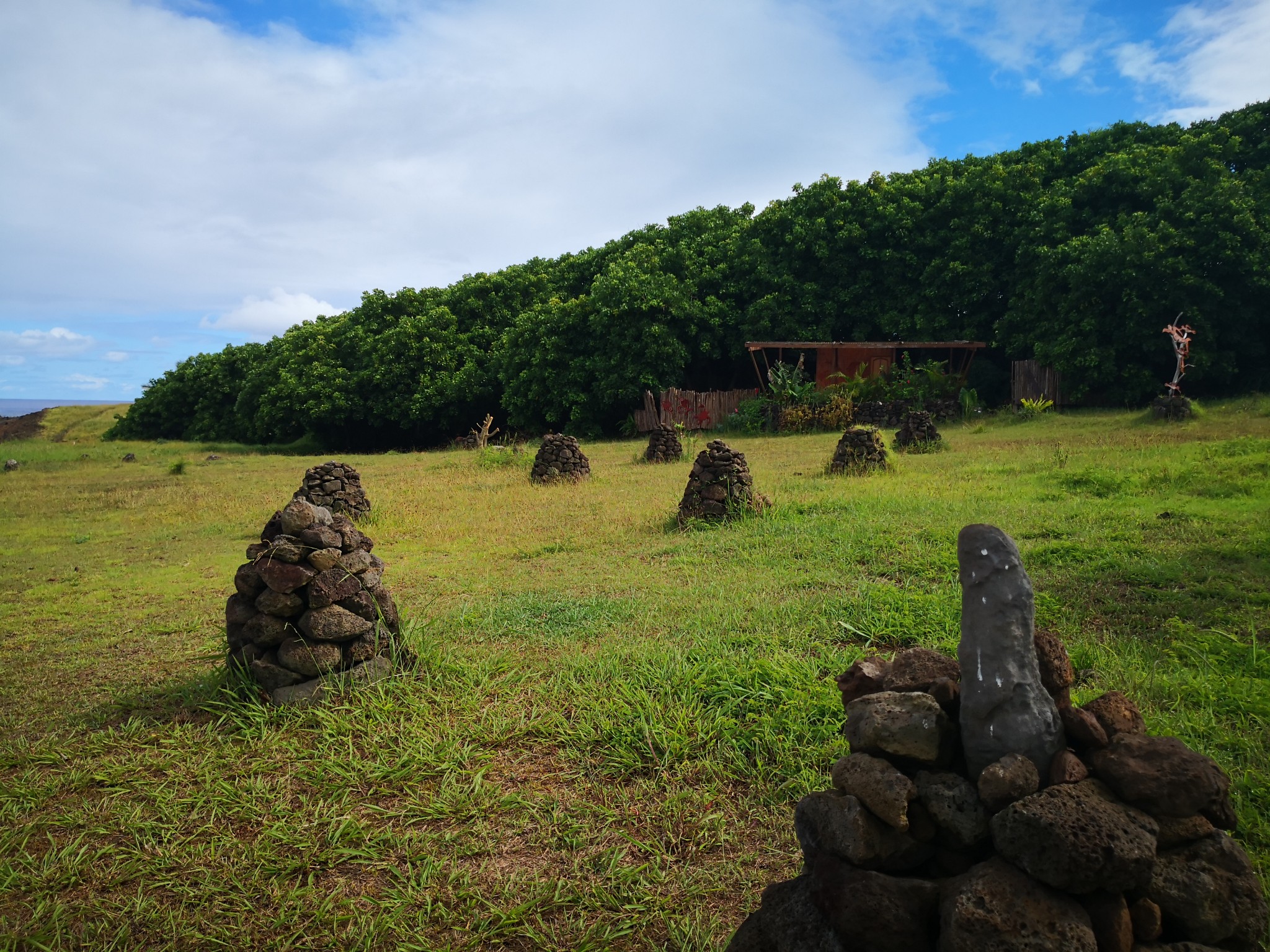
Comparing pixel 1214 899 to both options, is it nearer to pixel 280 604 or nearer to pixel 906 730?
pixel 906 730

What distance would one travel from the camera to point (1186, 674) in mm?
3846

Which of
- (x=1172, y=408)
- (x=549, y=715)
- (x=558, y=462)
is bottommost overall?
(x=549, y=715)

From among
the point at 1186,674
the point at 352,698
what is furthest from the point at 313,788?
the point at 1186,674

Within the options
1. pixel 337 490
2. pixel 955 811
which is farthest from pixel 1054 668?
pixel 337 490

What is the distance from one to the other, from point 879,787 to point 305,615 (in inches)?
127

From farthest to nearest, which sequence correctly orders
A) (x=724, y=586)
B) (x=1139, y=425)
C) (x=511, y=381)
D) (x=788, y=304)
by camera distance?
(x=511, y=381), (x=788, y=304), (x=1139, y=425), (x=724, y=586)

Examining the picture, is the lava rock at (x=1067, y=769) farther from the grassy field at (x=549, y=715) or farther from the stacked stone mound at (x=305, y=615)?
the stacked stone mound at (x=305, y=615)

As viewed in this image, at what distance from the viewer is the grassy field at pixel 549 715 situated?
280cm

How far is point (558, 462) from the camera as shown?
522 inches

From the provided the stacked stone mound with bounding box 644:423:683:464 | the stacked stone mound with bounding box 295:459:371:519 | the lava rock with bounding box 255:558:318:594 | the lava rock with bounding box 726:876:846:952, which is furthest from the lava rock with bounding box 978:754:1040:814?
the stacked stone mound with bounding box 644:423:683:464

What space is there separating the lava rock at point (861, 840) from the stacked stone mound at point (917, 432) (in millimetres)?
12384

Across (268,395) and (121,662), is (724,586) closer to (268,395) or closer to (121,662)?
(121,662)

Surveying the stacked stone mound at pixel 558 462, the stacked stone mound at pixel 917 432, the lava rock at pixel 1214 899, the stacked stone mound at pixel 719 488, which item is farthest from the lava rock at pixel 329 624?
the stacked stone mound at pixel 917 432

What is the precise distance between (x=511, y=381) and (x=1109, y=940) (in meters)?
26.6
